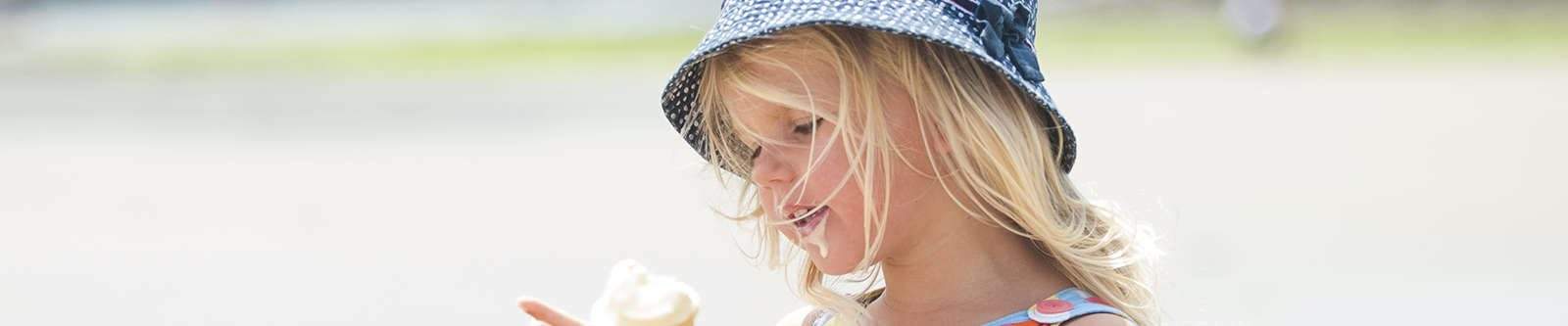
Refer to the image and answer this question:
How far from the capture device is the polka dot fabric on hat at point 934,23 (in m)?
1.17

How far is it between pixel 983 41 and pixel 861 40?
9 centimetres

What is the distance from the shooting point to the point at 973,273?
1286 mm

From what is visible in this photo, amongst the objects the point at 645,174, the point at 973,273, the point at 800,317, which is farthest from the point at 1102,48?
the point at 973,273

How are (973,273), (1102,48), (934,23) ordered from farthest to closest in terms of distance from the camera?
(1102,48) → (973,273) → (934,23)

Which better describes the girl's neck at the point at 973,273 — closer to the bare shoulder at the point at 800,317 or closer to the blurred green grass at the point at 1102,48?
the bare shoulder at the point at 800,317

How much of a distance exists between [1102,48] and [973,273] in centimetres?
759

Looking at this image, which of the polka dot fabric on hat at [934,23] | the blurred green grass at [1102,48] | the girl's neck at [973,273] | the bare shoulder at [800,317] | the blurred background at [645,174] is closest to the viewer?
the polka dot fabric on hat at [934,23]

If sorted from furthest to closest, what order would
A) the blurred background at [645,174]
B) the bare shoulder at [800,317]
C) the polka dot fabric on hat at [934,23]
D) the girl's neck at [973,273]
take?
the blurred background at [645,174] → the bare shoulder at [800,317] → the girl's neck at [973,273] → the polka dot fabric on hat at [934,23]

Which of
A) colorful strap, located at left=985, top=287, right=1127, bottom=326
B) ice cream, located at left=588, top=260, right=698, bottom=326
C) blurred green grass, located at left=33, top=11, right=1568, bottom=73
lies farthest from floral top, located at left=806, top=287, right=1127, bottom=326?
blurred green grass, located at left=33, top=11, right=1568, bottom=73

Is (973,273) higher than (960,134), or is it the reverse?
(960,134)

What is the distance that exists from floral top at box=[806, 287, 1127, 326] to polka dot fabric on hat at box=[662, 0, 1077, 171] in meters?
0.10

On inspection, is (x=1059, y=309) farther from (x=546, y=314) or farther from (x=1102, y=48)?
(x=1102, y=48)

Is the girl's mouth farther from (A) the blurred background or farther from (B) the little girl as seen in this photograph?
(A) the blurred background

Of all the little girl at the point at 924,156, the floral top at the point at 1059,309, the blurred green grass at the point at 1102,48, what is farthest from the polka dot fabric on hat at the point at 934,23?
the blurred green grass at the point at 1102,48
